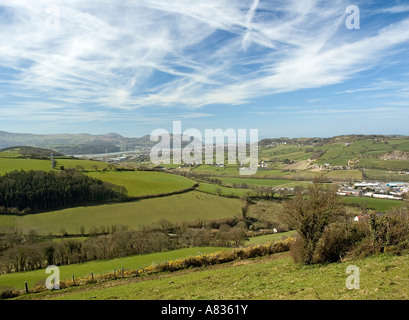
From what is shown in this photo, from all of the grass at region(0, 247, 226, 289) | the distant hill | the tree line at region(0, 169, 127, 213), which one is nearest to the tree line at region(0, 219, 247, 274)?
the grass at region(0, 247, 226, 289)

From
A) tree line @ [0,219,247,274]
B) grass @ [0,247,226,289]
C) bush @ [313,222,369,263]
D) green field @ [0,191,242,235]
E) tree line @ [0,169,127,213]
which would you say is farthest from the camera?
tree line @ [0,169,127,213]

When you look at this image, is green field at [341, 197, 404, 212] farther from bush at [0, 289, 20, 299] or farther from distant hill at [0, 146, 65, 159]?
distant hill at [0, 146, 65, 159]

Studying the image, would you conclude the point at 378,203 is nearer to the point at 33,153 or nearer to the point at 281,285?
the point at 281,285

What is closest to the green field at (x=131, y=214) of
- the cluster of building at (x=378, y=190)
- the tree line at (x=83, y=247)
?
the tree line at (x=83, y=247)

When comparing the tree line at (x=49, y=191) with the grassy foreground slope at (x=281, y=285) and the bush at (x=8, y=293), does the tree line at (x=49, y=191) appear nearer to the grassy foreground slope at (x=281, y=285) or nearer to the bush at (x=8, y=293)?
the bush at (x=8, y=293)

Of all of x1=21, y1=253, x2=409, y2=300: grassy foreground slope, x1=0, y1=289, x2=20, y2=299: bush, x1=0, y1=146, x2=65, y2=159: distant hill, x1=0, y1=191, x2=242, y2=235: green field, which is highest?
x1=0, y1=146, x2=65, y2=159: distant hill

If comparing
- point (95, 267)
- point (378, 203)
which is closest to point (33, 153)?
point (95, 267)
